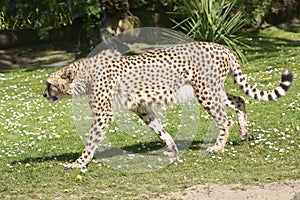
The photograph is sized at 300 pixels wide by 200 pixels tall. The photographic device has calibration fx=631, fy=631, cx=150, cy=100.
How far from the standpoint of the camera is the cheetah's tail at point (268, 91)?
8188mm

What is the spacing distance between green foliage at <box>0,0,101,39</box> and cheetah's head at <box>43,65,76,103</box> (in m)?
11.2

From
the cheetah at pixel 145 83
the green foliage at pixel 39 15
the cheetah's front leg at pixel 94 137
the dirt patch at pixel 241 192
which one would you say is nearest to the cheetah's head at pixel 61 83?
the cheetah at pixel 145 83

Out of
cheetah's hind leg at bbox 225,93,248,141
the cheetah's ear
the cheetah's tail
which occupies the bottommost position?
cheetah's hind leg at bbox 225,93,248,141

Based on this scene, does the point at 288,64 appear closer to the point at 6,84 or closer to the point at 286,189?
the point at 6,84

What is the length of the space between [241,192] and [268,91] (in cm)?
206

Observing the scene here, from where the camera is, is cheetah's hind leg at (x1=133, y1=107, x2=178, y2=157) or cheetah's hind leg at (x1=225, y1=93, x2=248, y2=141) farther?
cheetah's hind leg at (x1=225, y1=93, x2=248, y2=141)

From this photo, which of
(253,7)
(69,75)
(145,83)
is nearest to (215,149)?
(145,83)

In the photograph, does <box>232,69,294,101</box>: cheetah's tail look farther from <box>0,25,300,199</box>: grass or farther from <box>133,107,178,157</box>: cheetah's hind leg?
<box>133,107,178,157</box>: cheetah's hind leg

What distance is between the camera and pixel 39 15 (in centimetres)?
2169

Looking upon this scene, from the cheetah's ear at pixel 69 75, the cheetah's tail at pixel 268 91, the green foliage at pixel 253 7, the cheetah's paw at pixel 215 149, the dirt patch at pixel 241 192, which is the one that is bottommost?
the dirt patch at pixel 241 192

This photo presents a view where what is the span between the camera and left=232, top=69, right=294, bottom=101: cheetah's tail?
8188mm

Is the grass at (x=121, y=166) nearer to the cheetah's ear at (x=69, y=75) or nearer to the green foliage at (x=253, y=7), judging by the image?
the cheetah's ear at (x=69, y=75)

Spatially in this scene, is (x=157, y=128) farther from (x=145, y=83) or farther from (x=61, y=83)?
(x=61, y=83)

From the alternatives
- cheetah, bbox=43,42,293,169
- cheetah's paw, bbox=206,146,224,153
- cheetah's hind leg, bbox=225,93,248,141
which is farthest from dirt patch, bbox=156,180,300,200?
cheetah's hind leg, bbox=225,93,248,141
